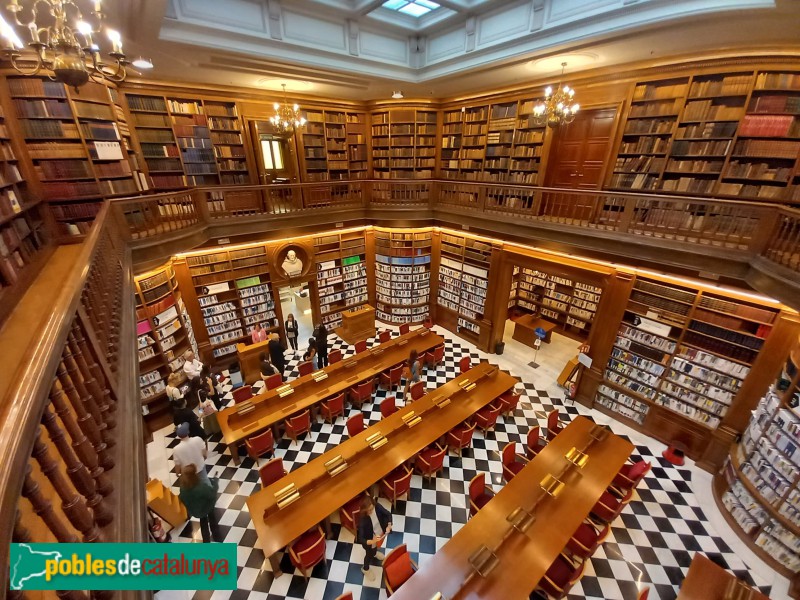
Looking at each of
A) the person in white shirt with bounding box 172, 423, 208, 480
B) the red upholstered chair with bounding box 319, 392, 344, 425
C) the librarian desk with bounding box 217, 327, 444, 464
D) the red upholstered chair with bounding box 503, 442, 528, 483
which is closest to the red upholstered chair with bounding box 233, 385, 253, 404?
the librarian desk with bounding box 217, 327, 444, 464

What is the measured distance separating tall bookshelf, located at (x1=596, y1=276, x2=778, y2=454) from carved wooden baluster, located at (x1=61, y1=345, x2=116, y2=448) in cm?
726

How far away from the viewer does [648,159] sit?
6156 mm

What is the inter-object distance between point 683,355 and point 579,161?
4.35 meters

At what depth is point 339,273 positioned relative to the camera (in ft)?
31.3

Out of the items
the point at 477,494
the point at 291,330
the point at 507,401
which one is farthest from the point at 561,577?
the point at 291,330

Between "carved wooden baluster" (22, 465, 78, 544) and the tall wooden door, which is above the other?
the tall wooden door

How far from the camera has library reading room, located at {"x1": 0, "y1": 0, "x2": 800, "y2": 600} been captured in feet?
11.2

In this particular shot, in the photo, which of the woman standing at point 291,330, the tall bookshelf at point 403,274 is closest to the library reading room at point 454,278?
the woman standing at point 291,330

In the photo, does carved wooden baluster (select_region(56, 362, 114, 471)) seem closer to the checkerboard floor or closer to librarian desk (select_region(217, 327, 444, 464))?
the checkerboard floor

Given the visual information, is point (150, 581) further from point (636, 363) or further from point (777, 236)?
point (636, 363)

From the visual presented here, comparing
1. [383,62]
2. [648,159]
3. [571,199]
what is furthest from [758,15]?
[383,62]

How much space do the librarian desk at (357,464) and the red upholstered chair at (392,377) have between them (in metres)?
1.28

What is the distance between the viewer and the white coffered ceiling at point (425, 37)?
4.30 meters

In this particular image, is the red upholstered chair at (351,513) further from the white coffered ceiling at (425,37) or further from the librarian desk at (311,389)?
the white coffered ceiling at (425,37)
